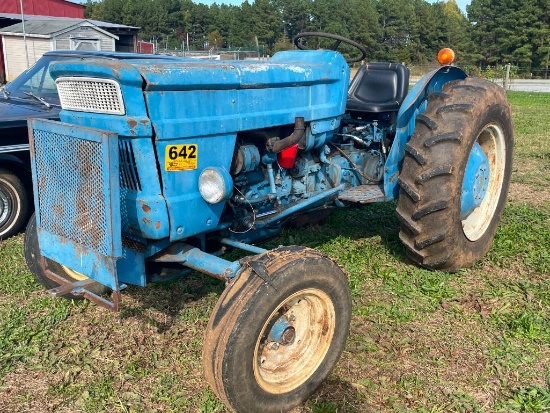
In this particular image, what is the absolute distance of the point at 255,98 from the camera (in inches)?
124

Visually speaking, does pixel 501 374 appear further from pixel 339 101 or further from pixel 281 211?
pixel 339 101

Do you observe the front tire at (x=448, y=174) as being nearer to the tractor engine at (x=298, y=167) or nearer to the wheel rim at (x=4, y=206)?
the tractor engine at (x=298, y=167)

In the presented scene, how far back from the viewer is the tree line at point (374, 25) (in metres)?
47.9

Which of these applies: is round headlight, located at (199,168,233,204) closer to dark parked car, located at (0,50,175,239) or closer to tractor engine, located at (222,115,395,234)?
tractor engine, located at (222,115,395,234)

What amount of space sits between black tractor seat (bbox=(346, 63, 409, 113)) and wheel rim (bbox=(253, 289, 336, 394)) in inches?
84.3

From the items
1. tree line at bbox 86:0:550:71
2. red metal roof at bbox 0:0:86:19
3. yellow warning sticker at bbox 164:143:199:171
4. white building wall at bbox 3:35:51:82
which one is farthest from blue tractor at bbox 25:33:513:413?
tree line at bbox 86:0:550:71

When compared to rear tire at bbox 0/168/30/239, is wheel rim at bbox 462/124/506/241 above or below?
above

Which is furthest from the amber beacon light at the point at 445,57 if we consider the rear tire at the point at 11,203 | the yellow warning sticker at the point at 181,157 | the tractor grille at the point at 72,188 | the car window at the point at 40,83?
the car window at the point at 40,83

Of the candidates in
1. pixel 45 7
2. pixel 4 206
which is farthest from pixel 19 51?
pixel 4 206

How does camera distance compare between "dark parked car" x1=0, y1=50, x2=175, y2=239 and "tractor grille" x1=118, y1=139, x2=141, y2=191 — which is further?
"dark parked car" x1=0, y1=50, x2=175, y2=239

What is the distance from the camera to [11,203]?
17.2 ft

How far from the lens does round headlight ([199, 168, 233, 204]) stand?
2.87 m

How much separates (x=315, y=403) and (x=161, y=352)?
3.28 feet

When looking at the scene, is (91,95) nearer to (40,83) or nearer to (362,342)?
(362,342)
